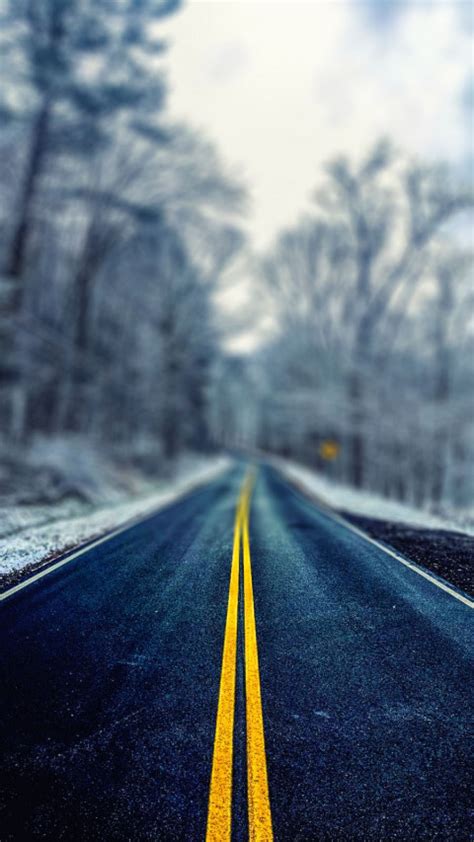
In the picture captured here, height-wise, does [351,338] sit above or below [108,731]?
above

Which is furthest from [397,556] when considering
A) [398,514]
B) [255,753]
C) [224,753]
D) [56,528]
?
[56,528]

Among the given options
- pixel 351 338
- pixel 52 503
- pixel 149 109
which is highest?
Result: pixel 149 109

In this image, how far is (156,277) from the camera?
71.7 ft

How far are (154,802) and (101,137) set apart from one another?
15458 millimetres

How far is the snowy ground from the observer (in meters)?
5.75

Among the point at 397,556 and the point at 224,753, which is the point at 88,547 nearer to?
the point at 224,753

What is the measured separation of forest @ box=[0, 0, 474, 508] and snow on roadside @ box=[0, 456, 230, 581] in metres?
3.75

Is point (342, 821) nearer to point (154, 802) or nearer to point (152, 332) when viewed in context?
point (154, 802)

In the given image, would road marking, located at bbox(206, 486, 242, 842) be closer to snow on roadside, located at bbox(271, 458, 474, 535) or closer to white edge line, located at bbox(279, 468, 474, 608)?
white edge line, located at bbox(279, 468, 474, 608)

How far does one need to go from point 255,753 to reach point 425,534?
21.3 ft

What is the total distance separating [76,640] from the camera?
146 inches

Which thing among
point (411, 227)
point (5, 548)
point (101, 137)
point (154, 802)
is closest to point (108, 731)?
point (154, 802)

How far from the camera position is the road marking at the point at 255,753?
2.00 meters

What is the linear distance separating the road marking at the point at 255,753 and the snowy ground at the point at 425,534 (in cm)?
314
